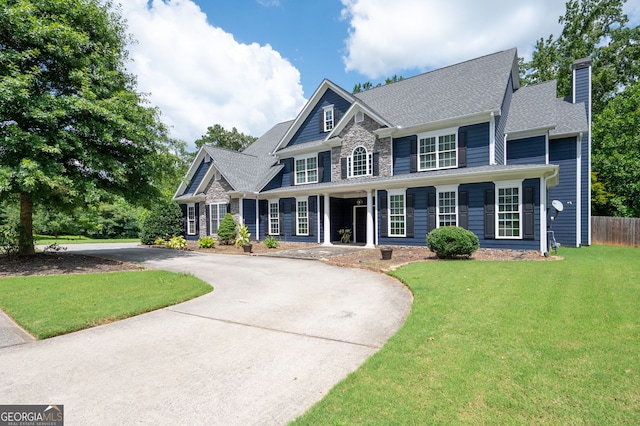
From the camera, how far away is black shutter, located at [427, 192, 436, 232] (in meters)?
14.5

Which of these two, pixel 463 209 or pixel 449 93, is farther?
pixel 449 93

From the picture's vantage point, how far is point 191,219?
76.1ft

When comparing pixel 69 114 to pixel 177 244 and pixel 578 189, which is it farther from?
pixel 578 189

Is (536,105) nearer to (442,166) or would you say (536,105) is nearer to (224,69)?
(442,166)

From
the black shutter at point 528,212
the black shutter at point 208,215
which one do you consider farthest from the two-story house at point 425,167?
the black shutter at point 208,215

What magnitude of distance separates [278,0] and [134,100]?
678 cm

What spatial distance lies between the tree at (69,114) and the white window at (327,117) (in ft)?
29.5

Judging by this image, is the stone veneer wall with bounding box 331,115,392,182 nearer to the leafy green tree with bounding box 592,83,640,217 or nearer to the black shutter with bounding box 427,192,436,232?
the black shutter with bounding box 427,192,436,232

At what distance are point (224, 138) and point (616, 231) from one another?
42.7 metres

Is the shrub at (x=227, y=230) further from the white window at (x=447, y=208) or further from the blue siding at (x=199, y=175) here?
the white window at (x=447, y=208)

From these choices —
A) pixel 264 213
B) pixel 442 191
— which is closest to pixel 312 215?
pixel 264 213

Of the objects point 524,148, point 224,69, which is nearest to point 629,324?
point 524,148

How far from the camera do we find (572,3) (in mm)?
30875

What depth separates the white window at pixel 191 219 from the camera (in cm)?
2300
